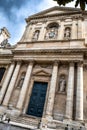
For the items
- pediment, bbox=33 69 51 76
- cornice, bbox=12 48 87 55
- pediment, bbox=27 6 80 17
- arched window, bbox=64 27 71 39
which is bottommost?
pediment, bbox=33 69 51 76

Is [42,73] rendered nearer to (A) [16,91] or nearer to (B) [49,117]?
(A) [16,91]

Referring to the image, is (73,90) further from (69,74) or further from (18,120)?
(18,120)

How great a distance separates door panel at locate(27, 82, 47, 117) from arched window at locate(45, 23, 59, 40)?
563cm

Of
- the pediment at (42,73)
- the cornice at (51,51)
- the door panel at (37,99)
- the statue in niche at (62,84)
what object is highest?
the cornice at (51,51)

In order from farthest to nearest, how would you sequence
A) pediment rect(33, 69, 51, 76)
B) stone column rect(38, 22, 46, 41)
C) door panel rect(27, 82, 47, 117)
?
stone column rect(38, 22, 46, 41) → pediment rect(33, 69, 51, 76) → door panel rect(27, 82, 47, 117)

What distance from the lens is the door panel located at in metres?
10.5

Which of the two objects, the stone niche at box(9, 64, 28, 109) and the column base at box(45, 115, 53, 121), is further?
the stone niche at box(9, 64, 28, 109)

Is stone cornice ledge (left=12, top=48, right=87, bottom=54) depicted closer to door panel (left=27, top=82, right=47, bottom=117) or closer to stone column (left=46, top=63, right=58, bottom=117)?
stone column (left=46, top=63, right=58, bottom=117)

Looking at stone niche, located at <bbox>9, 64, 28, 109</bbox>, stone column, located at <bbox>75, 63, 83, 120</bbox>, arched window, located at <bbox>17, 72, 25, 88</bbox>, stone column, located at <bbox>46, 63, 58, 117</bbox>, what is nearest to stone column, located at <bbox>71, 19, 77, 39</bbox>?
stone column, located at <bbox>75, 63, 83, 120</bbox>

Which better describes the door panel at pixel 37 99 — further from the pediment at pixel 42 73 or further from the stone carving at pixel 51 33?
the stone carving at pixel 51 33

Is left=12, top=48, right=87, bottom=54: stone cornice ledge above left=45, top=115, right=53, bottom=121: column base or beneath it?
above

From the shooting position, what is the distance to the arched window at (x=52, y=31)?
14.7m

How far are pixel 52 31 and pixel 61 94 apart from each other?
775 cm

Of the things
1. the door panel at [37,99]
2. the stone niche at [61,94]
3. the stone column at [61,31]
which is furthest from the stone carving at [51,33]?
the door panel at [37,99]
